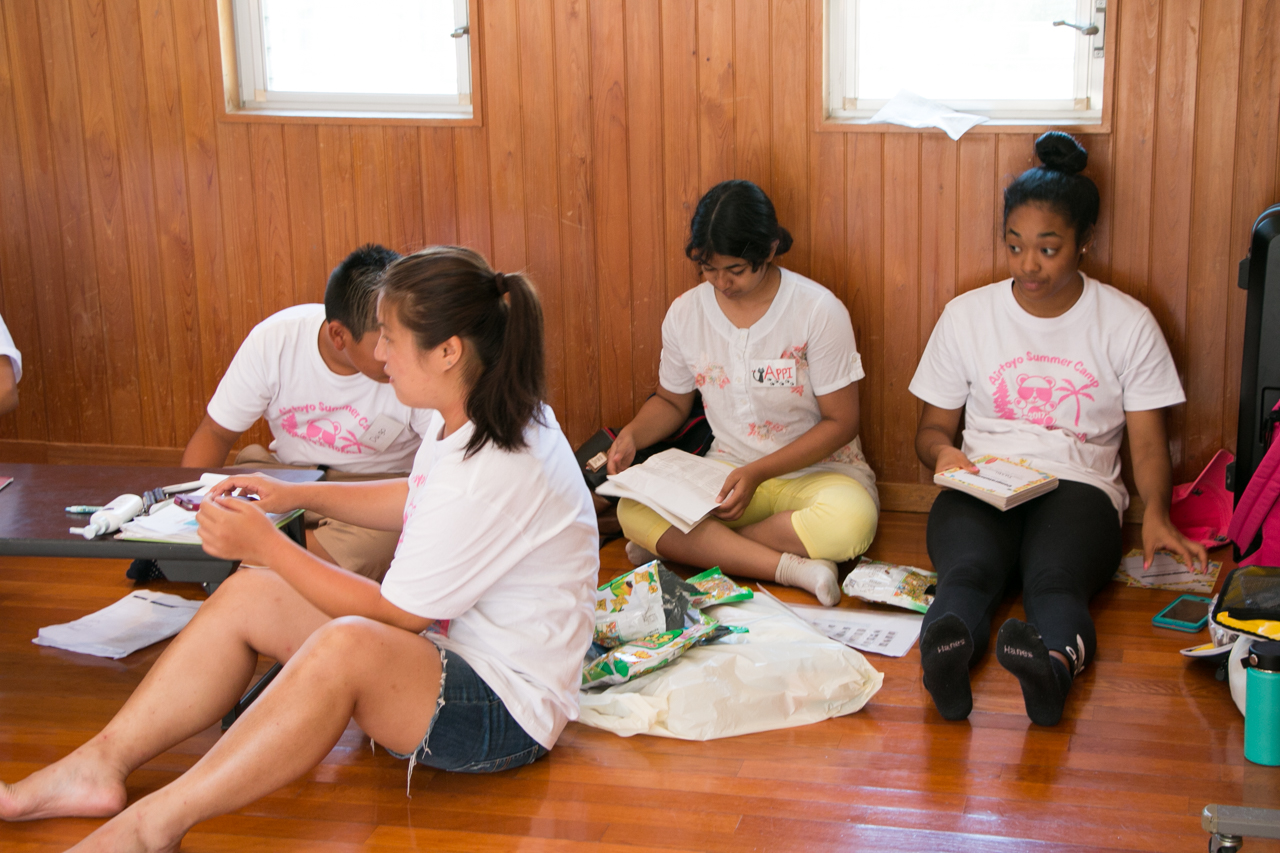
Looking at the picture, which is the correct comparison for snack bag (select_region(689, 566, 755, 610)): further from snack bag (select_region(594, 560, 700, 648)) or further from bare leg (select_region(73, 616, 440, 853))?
bare leg (select_region(73, 616, 440, 853))

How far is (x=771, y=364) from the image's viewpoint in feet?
9.48

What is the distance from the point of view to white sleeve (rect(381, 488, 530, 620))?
165 centimetres

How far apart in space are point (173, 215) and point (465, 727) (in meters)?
2.38

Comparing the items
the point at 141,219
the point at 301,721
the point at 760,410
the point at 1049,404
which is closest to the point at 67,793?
the point at 301,721

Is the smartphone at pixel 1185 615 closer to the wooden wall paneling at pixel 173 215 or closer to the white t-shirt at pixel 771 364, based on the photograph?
the white t-shirt at pixel 771 364

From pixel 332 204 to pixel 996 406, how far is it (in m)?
1.95

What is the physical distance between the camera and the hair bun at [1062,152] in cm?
276

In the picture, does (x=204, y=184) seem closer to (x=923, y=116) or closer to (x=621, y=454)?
(x=621, y=454)

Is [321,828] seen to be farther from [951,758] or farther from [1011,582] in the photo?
Result: [1011,582]

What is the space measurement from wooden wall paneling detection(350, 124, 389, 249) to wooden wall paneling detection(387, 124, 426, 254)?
0.02 m

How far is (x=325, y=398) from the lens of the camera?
8.81ft

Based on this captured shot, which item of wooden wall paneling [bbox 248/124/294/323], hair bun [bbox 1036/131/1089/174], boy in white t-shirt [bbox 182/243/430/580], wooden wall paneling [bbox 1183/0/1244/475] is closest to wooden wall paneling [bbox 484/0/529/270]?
wooden wall paneling [bbox 248/124/294/323]

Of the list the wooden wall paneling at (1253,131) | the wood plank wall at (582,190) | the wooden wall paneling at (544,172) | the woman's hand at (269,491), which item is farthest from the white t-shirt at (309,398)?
the wooden wall paneling at (1253,131)

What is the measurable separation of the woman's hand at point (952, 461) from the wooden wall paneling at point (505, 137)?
1348mm
